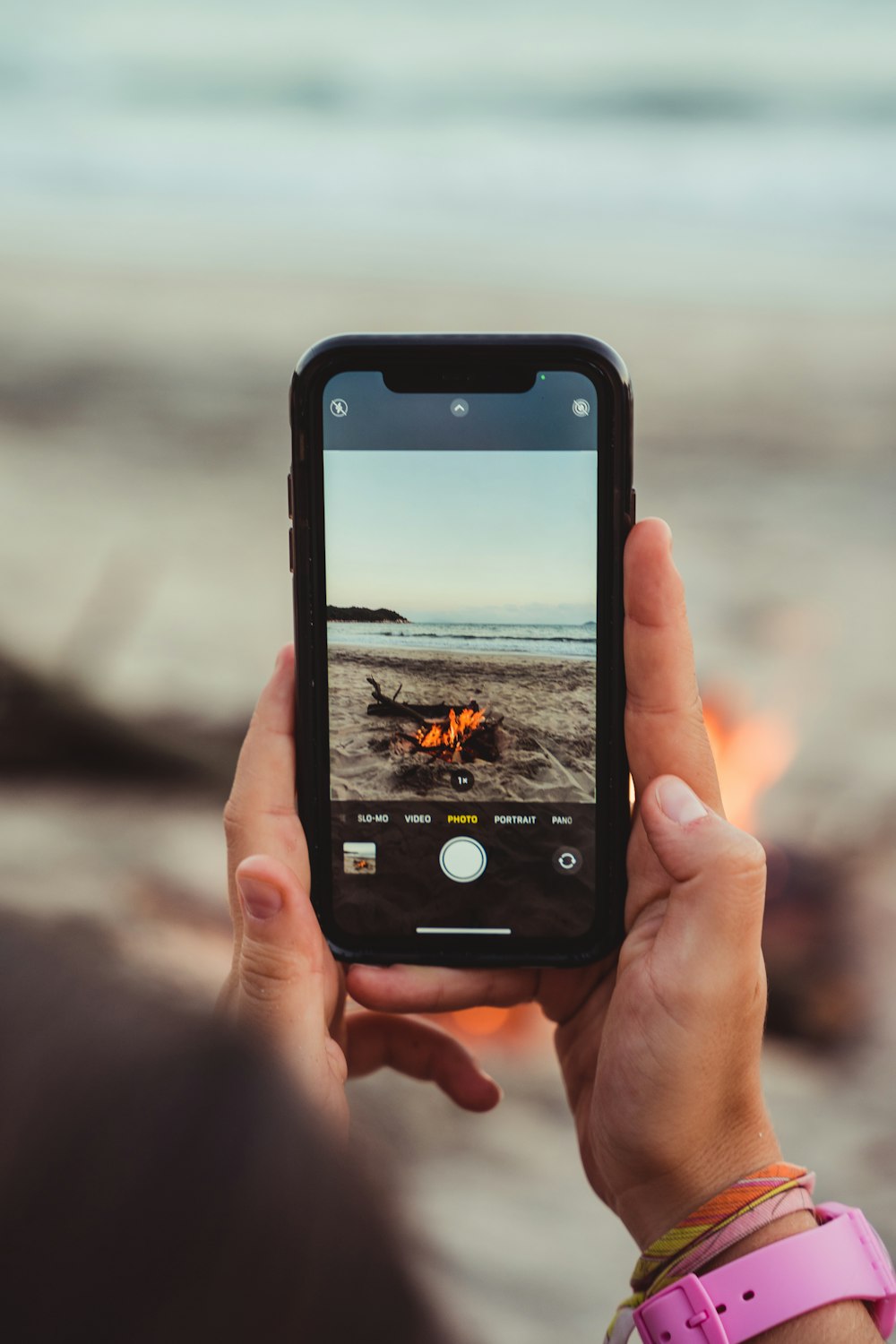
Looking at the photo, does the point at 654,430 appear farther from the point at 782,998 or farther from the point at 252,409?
the point at 782,998

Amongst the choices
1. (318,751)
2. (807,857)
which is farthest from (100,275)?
(807,857)

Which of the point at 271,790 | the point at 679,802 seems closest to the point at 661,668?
the point at 679,802

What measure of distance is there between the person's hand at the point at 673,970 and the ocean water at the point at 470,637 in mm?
28

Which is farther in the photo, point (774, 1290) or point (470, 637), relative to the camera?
point (470, 637)

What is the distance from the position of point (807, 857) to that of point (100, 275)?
81cm

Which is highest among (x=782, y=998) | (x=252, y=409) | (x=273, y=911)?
(x=252, y=409)

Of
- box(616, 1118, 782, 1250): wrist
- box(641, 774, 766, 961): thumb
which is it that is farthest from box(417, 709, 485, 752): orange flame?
box(616, 1118, 782, 1250): wrist

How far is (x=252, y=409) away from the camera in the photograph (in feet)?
3.15

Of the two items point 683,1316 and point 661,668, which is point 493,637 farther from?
point 683,1316

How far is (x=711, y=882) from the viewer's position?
472 millimetres

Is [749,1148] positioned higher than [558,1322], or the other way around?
[749,1148]

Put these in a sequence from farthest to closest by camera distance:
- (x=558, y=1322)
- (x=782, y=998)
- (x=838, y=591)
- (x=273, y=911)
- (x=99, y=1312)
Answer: (x=838, y=591)
(x=782, y=998)
(x=558, y=1322)
(x=273, y=911)
(x=99, y=1312)

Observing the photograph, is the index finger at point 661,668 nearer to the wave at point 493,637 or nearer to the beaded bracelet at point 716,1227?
the wave at point 493,637

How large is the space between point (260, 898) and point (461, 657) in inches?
6.1
